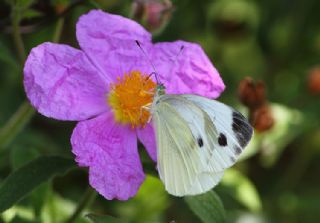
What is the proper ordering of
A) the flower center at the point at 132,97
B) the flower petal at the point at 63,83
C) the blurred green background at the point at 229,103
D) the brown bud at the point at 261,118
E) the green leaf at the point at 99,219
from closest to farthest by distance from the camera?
the green leaf at the point at 99,219 < the flower petal at the point at 63,83 < the flower center at the point at 132,97 < the blurred green background at the point at 229,103 < the brown bud at the point at 261,118

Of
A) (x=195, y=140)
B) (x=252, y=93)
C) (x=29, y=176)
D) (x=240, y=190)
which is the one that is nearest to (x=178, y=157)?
(x=195, y=140)

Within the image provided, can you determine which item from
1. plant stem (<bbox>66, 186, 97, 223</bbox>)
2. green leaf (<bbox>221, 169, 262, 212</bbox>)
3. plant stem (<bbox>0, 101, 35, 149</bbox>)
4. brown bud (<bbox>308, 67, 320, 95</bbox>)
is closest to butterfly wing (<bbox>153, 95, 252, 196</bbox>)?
plant stem (<bbox>66, 186, 97, 223</bbox>)

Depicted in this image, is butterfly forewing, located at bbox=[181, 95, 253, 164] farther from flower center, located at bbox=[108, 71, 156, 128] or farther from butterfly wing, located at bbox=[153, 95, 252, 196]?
flower center, located at bbox=[108, 71, 156, 128]

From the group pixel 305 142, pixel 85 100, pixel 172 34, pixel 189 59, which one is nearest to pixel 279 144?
pixel 305 142

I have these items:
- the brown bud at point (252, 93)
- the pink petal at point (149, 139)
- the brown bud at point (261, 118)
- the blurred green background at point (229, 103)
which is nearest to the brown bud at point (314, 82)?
the blurred green background at point (229, 103)

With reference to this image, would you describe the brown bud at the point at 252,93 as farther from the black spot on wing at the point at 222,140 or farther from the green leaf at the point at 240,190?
the black spot on wing at the point at 222,140

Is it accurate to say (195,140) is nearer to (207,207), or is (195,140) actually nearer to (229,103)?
(207,207)
